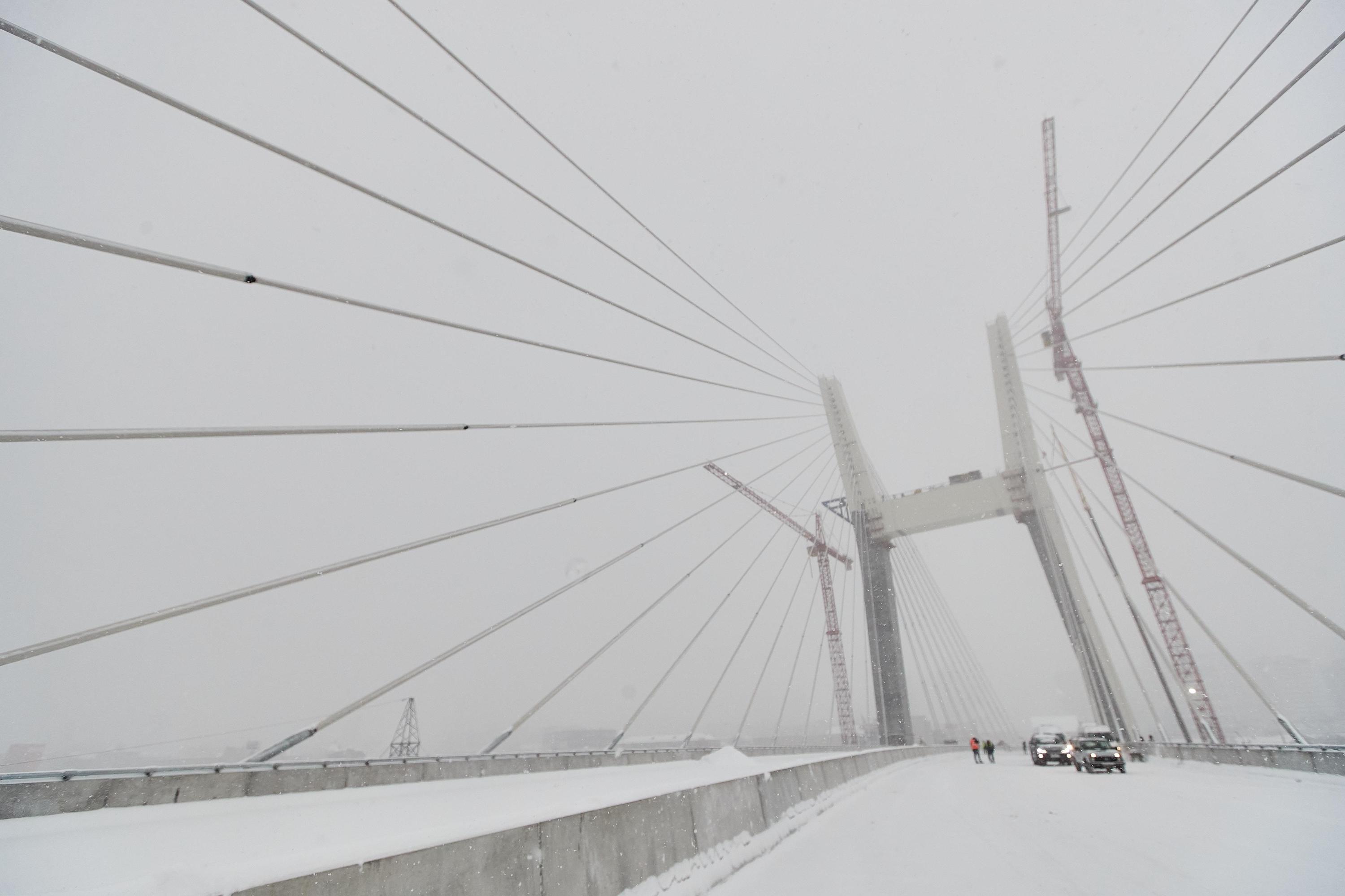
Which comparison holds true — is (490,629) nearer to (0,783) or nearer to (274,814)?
(274,814)

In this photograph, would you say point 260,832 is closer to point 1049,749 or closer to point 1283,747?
point 1283,747

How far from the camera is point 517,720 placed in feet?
39.3

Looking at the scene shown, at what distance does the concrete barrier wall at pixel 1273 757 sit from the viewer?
13.7m

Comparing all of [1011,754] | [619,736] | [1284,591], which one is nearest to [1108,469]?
[1011,754]

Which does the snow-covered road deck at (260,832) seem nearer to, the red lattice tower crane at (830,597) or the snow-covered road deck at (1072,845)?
the snow-covered road deck at (1072,845)

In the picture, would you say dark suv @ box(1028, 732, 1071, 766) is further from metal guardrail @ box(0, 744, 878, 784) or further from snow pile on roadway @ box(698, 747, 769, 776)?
snow pile on roadway @ box(698, 747, 769, 776)

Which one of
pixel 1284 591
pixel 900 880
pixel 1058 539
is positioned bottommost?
pixel 900 880

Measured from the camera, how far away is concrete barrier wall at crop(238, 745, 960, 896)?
274 centimetres

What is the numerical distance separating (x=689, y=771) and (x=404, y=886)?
871 cm

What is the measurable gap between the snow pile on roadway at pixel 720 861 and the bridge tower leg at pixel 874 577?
31.9 m

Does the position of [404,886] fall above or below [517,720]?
below

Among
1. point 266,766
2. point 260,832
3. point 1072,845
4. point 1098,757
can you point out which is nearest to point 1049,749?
point 1098,757

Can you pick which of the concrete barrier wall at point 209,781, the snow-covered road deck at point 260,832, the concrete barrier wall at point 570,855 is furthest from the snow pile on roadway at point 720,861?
the concrete barrier wall at point 209,781

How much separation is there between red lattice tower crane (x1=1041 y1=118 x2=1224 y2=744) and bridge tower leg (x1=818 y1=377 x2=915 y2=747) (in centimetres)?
2604
